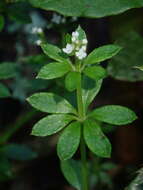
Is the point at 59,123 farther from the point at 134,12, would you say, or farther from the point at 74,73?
the point at 134,12

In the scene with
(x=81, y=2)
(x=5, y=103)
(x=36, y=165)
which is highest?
(x=81, y=2)

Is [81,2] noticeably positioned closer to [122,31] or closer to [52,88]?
[52,88]

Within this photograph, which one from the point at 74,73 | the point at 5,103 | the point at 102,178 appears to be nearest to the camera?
the point at 74,73

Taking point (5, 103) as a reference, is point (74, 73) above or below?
above

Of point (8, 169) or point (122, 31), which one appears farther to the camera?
point (122, 31)

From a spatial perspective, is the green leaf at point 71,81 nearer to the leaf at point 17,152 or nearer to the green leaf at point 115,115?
the green leaf at point 115,115

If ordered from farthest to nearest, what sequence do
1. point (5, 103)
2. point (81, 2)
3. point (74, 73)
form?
point (5, 103)
point (81, 2)
point (74, 73)

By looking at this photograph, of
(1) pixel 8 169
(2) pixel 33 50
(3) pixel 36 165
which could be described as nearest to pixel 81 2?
(1) pixel 8 169
